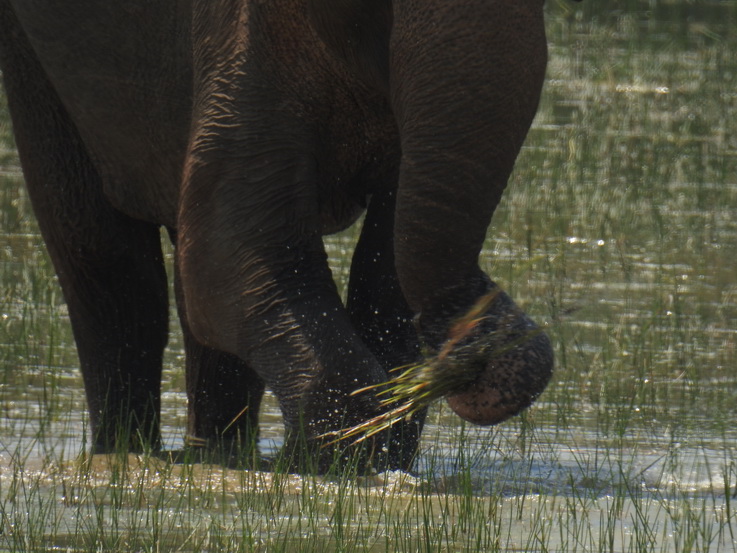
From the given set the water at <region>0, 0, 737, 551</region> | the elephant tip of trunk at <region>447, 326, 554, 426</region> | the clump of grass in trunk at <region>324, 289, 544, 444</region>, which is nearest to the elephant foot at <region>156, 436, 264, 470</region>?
the water at <region>0, 0, 737, 551</region>

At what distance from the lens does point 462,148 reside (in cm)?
461

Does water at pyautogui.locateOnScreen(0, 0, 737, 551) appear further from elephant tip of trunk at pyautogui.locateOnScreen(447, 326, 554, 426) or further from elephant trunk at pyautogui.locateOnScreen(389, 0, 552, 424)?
elephant trunk at pyautogui.locateOnScreen(389, 0, 552, 424)

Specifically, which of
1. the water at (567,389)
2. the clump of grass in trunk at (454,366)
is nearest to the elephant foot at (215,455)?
the water at (567,389)

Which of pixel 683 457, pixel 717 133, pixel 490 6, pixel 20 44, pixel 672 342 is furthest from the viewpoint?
pixel 717 133

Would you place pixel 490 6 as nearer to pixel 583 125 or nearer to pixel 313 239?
pixel 313 239

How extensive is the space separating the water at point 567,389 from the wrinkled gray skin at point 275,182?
0.81ft

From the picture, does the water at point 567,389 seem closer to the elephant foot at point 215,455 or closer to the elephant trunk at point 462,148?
the elephant foot at point 215,455

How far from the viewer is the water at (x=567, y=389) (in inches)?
189

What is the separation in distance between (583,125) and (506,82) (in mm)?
8324

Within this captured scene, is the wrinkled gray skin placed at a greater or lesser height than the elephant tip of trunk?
greater

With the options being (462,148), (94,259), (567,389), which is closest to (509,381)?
(462,148)

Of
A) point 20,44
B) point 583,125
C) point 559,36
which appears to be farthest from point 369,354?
point 559,36

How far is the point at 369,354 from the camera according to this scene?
5352 mm

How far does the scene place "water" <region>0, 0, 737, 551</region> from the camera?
4801 millimetres
